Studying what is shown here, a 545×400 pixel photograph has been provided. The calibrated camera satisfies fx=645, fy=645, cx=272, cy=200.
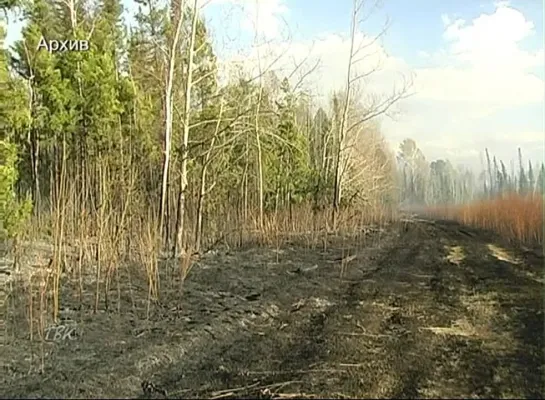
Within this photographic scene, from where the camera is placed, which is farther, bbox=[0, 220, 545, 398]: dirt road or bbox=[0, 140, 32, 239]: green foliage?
bbox=[0, 140, 32, 239]: green foliage

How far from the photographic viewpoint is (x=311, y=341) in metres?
4.86

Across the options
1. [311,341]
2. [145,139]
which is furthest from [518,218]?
[311,341]

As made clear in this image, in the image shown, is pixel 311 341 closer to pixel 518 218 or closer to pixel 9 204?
pixel 9 204

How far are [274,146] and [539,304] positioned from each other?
10.6 m

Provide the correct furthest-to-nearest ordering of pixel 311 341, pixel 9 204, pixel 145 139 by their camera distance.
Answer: pixel 145 139, pixel 9 204, pixel 311 341

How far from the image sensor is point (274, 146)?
53.2ft

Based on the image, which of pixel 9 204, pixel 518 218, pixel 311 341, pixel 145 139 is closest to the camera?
pixel 311 341

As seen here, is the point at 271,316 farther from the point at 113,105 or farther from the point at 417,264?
the point at 113,105

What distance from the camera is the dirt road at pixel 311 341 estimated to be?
3715 millimetres

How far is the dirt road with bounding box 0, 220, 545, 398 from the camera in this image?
3.71 m

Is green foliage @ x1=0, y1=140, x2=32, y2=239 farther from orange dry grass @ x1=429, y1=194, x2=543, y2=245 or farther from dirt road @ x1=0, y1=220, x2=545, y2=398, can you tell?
orange dry grass @ x1=429, y1=194, x2=543, y2=245

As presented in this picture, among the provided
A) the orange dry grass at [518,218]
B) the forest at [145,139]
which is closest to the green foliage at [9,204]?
the forest at [145,139]

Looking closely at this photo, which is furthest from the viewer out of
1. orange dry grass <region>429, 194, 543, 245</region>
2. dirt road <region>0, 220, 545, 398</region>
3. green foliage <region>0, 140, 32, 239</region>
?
orange dry grass <region>429, 194, 543, 245</region>

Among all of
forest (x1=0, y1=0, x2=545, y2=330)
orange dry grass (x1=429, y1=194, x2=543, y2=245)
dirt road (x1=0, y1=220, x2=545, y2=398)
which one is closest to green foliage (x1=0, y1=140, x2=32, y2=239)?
forest (x1=0, y1=0, x2=545, y2=330)
